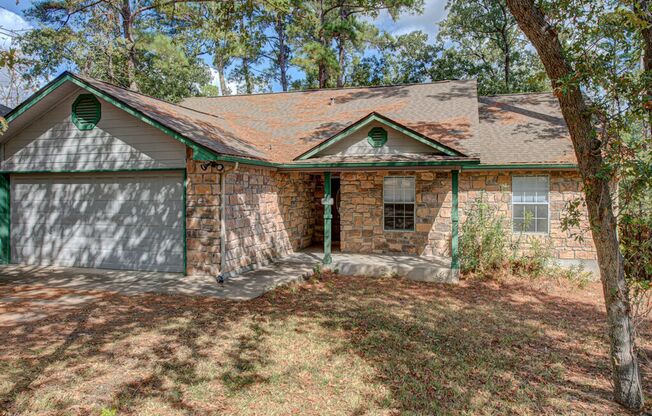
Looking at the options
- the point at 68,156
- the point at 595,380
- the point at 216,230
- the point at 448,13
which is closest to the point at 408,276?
the point at 216,230

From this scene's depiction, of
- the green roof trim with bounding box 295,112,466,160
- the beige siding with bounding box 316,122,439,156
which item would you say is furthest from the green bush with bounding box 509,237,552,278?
the beige siding with bounding box 316,122,439,156

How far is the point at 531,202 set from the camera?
1105cm

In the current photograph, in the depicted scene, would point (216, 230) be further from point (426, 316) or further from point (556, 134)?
point (556, 134)

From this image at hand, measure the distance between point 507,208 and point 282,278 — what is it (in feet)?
20.5

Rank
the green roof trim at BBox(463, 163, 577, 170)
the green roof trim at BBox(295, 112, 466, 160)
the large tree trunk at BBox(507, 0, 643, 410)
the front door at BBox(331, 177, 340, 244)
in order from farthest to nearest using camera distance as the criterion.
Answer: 1. the front door at BBox(331, 177, 340, 244)
2. the green roof trim at BBox(463, 163, 577, 170)
3. the green roof trim at BBox(295, 112, 466, 160)
4. the large tree trunk at BBox(507, 0, 643, 410)

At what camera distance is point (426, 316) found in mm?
7082

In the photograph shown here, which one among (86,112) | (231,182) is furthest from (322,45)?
(231,182)

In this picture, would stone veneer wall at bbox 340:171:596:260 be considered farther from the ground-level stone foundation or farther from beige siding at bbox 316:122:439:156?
beige siding at bbox 316:122:439:156

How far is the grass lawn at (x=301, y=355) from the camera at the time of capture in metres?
4.19

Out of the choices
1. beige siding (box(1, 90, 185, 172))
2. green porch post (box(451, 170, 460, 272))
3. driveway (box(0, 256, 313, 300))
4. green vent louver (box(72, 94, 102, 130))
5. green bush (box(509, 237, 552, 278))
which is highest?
green vent louver (box(72, 94, 102, 130))

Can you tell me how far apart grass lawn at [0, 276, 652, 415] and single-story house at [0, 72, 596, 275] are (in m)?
2.24

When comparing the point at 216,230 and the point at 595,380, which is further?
the point at 216,230

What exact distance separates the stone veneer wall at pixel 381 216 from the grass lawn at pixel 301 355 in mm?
3465

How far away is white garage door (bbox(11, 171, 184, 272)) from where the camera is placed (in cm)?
969
